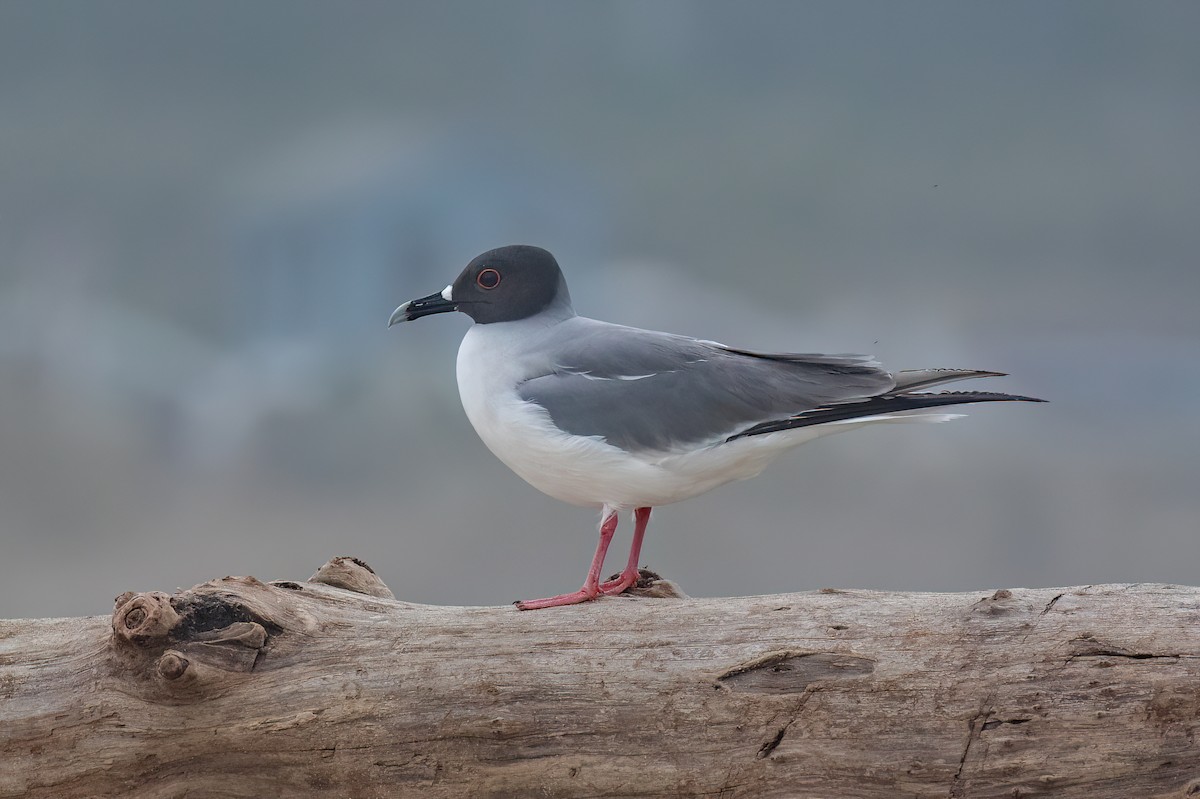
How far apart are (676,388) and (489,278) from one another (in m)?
0.97

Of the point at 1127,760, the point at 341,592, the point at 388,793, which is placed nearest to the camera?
the point at 1127,760

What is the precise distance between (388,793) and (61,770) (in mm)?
1209

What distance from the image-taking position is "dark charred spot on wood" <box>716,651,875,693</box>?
384 centimetres

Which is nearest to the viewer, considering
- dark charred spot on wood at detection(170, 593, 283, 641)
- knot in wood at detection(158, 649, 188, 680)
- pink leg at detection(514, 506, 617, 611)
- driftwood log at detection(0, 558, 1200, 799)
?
driftwood log at detection(0, 558, 1200, 799)

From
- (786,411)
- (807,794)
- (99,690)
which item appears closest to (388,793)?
(99,690)

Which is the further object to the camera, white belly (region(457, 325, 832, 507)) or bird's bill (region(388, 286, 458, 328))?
bird's bill (region(388, 286, 458, 328))

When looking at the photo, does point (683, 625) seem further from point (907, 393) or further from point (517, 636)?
point (907, 393)

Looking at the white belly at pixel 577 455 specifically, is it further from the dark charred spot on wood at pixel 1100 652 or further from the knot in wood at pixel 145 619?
the knot in wood at pixel 145 619

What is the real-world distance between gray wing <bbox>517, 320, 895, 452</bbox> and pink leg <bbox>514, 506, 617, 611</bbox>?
0.39 metres

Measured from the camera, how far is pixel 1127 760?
362 centimetres

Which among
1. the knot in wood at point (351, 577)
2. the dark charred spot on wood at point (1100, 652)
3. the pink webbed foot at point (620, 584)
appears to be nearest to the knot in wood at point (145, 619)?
the knot in wood at point (351, 577)

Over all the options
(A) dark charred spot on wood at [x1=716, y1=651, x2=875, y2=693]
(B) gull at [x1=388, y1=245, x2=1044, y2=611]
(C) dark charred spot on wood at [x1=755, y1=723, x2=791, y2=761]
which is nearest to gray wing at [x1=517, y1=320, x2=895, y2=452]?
(B) gull at [x1=388, y1=245, x2=1044, y2=611]

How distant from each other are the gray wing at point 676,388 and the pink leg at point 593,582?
388 millimetres

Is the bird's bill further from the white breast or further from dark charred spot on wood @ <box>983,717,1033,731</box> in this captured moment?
dark charred spot on wood @ <box>983,717,1033,731</box>
